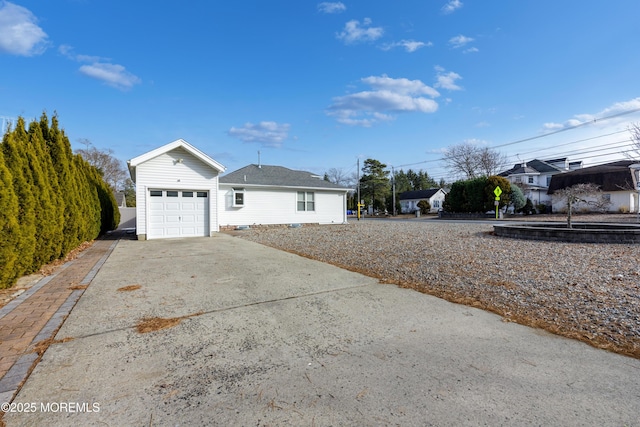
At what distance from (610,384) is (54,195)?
990 centimetres

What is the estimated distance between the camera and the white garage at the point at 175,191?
12.0 meters

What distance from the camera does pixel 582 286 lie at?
15.2 feet

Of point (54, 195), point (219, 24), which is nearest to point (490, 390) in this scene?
point (54, 195)

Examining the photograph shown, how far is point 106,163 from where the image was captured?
34.7m

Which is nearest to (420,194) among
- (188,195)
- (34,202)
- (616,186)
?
(616,186)

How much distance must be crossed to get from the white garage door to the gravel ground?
18.7ft

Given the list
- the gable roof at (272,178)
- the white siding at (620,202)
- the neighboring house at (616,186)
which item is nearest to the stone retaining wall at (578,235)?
the gable roof at (272,178)

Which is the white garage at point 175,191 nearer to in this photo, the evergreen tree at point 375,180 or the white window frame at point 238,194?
the white window frame at point 238,194

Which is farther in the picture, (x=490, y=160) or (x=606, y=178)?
(x=490, y=160)

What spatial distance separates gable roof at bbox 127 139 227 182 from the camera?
11703 mm

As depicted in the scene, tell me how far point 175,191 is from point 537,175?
1704 inches

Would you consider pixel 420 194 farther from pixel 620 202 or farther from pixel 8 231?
pixel 8 231

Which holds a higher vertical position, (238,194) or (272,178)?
(272,178)

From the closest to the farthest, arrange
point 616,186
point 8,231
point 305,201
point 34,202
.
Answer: point 8,231
point 34,202
point 305,201
point 616,186
